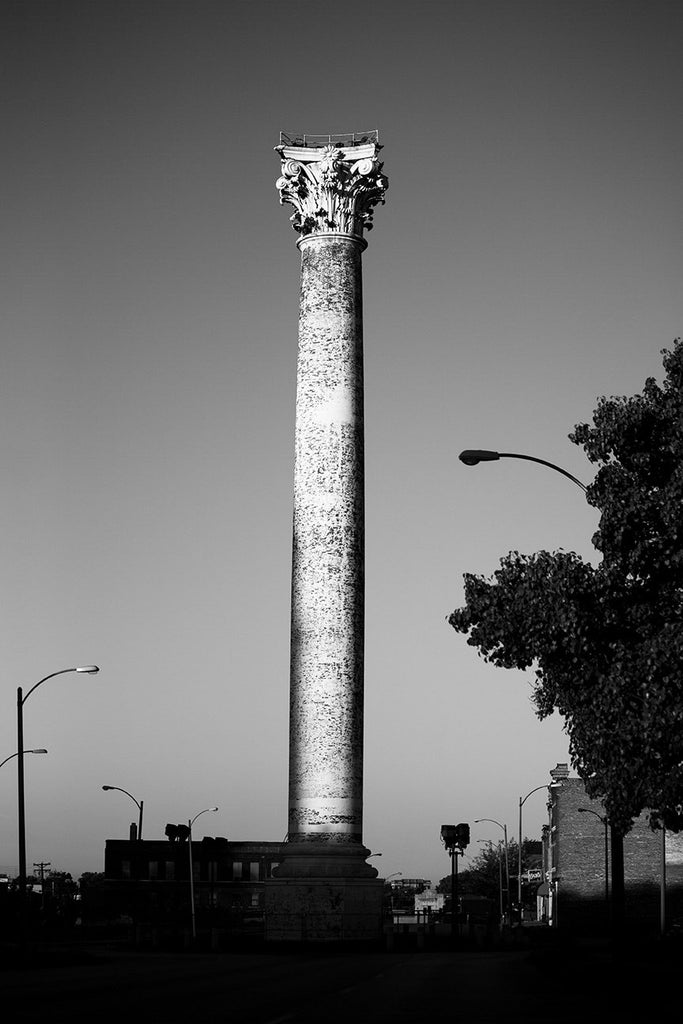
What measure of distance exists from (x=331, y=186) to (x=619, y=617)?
39.6 metres

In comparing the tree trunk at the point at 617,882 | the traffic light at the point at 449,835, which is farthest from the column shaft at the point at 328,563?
the tree trunk at the point at 617,882

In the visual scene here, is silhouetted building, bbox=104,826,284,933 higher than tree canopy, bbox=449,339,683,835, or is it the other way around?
tree canopy, bbox=449,339,683,835

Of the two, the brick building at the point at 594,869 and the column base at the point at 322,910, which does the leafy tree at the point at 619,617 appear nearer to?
the column base at the point at 322,910

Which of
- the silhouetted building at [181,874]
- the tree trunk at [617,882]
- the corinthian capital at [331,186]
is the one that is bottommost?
the silhouetted building at [181,874]

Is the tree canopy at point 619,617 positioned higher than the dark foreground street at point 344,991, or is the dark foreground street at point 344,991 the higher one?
the tree canopy at point 619,617

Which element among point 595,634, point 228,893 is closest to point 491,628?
point 595,634

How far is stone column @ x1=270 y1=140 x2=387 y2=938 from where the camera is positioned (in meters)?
56.8

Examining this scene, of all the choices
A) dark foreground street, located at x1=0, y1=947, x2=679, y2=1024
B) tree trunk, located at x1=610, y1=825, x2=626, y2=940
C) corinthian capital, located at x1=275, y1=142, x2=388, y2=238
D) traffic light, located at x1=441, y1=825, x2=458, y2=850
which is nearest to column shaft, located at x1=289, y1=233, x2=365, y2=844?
corinthian capital, located at x1=275, y1=142, x2=388, y2=238

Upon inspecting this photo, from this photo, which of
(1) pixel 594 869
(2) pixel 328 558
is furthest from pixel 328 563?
(1) pixel 594 869

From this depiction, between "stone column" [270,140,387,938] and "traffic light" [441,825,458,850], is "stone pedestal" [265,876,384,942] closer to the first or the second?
"stone column" [270,140,387,938]

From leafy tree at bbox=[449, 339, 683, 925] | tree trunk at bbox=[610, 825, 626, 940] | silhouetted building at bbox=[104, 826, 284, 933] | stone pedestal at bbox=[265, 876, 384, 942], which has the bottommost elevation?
silhouetted building at bbox=[104, 826, 284, 933]

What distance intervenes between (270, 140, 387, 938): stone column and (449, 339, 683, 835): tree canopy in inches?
1153

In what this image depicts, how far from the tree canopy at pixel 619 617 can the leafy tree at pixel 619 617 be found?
0.9 inches

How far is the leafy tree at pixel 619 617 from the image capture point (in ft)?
82.8
